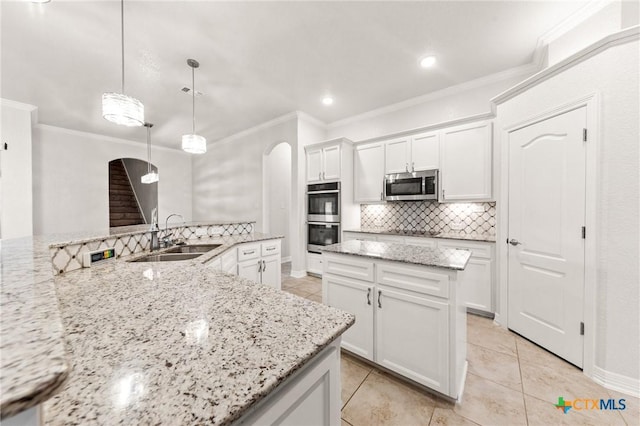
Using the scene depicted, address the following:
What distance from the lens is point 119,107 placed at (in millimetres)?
1686

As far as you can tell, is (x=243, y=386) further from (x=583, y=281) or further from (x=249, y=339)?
(x=583, y=281)

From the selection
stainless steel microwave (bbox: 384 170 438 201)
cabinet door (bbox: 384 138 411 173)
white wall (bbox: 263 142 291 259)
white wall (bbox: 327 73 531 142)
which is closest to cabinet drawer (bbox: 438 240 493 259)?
stainless steel microwave (bbox: 384 170 438 201)

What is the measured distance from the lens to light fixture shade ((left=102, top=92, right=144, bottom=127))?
168 centimetres

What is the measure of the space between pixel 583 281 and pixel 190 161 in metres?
7.68

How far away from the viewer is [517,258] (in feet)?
7.43

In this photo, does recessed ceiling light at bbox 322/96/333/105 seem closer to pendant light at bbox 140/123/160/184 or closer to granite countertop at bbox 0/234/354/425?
granite countertop at bbox 0/234/354/425

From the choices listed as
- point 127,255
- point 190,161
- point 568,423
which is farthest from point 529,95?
point 190,161

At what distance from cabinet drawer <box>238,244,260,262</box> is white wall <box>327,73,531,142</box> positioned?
108 inches

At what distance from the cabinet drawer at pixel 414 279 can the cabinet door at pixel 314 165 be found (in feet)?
8.52

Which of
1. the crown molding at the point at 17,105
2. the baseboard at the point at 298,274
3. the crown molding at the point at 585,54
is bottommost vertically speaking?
the baseboard at the point at 298,274

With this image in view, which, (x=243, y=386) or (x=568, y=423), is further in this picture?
(x=568, y=423)

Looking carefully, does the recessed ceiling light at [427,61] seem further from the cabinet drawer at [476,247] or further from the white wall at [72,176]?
the white wall at [72,176]

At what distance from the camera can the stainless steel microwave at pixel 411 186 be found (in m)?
3.18

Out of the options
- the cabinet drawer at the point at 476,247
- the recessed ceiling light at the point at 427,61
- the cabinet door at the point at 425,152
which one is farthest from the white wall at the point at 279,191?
the cabinet drawer at the point at 476,247
